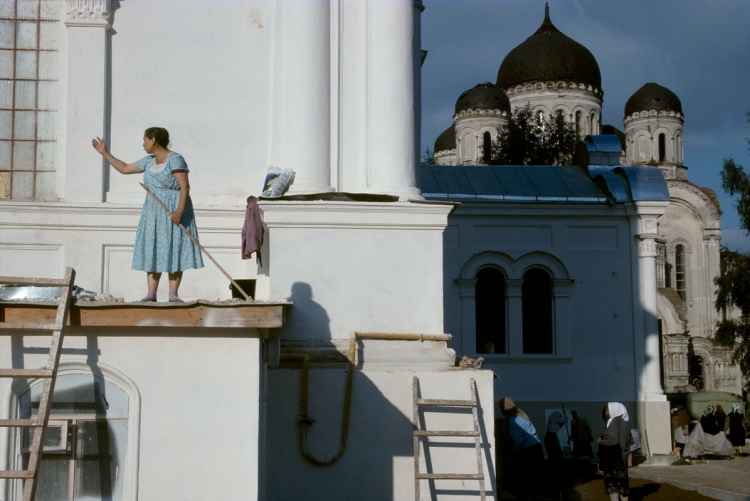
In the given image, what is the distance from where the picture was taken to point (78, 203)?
1102cm

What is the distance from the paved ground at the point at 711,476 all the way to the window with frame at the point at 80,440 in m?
9.62

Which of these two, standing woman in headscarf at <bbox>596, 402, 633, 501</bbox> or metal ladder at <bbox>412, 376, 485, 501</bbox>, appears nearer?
metal ladder at <bbox>412, 376, 485, 501</bbox>

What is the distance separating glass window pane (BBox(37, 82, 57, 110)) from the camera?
37.1ft

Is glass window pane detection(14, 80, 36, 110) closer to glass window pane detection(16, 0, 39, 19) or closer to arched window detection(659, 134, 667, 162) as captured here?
glass window pane detection(16, 0, 39, 19)

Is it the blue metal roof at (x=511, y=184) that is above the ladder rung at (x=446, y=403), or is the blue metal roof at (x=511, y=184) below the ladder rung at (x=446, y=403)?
above

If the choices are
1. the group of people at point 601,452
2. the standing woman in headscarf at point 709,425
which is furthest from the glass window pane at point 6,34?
the standing woman in headscarf at point 709,425

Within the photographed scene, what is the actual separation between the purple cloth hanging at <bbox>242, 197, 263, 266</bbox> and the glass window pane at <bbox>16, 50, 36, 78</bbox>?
121 inches

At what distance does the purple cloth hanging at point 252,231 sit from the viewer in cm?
1054

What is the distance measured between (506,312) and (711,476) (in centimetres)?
571

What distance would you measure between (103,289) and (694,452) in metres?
14.8

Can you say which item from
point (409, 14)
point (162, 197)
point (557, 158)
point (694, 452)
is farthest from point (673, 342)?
point (162, 197)

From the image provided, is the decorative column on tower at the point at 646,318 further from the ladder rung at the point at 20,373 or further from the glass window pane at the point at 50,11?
the ladder rung at the point at 20,373

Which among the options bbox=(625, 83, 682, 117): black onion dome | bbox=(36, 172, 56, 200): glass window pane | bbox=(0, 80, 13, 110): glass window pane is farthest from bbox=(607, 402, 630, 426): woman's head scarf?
bbox=(625, 83, 682, 117): black onion dome

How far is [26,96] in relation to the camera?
11.3 m
